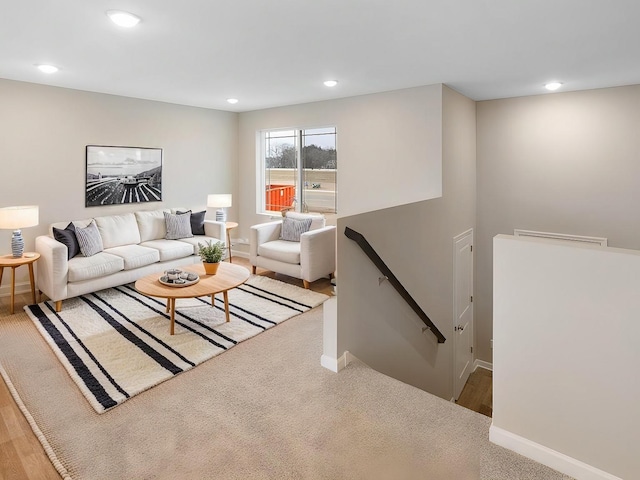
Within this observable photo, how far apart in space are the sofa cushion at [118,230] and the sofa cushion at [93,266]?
0.40 m

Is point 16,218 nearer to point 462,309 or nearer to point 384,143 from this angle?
point 384,143

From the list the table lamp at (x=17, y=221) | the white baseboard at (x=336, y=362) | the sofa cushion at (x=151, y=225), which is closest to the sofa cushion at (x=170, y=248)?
the sofa cushion at (x=151, y=225)

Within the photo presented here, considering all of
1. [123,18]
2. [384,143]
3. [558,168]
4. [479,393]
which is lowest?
[479,393]

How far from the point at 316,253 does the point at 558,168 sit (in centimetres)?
313

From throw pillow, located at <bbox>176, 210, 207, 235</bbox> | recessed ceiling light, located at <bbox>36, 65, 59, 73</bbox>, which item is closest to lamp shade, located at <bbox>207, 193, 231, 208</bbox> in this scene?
throw pillow, located at <bbox>176, 210, 207, 235</bbox>

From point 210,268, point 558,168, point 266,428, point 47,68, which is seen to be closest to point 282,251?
point 210,268

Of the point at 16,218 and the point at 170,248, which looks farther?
the point at 170,248

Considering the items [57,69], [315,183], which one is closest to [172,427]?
[57,69]

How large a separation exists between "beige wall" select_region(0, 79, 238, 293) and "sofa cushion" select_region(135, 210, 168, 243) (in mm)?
221

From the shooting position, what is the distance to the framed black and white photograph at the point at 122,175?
5.04 meters

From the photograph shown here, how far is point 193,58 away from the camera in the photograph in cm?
339

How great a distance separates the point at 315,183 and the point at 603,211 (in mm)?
3703

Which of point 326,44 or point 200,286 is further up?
point 326,44

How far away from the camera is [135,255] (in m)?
4.62
